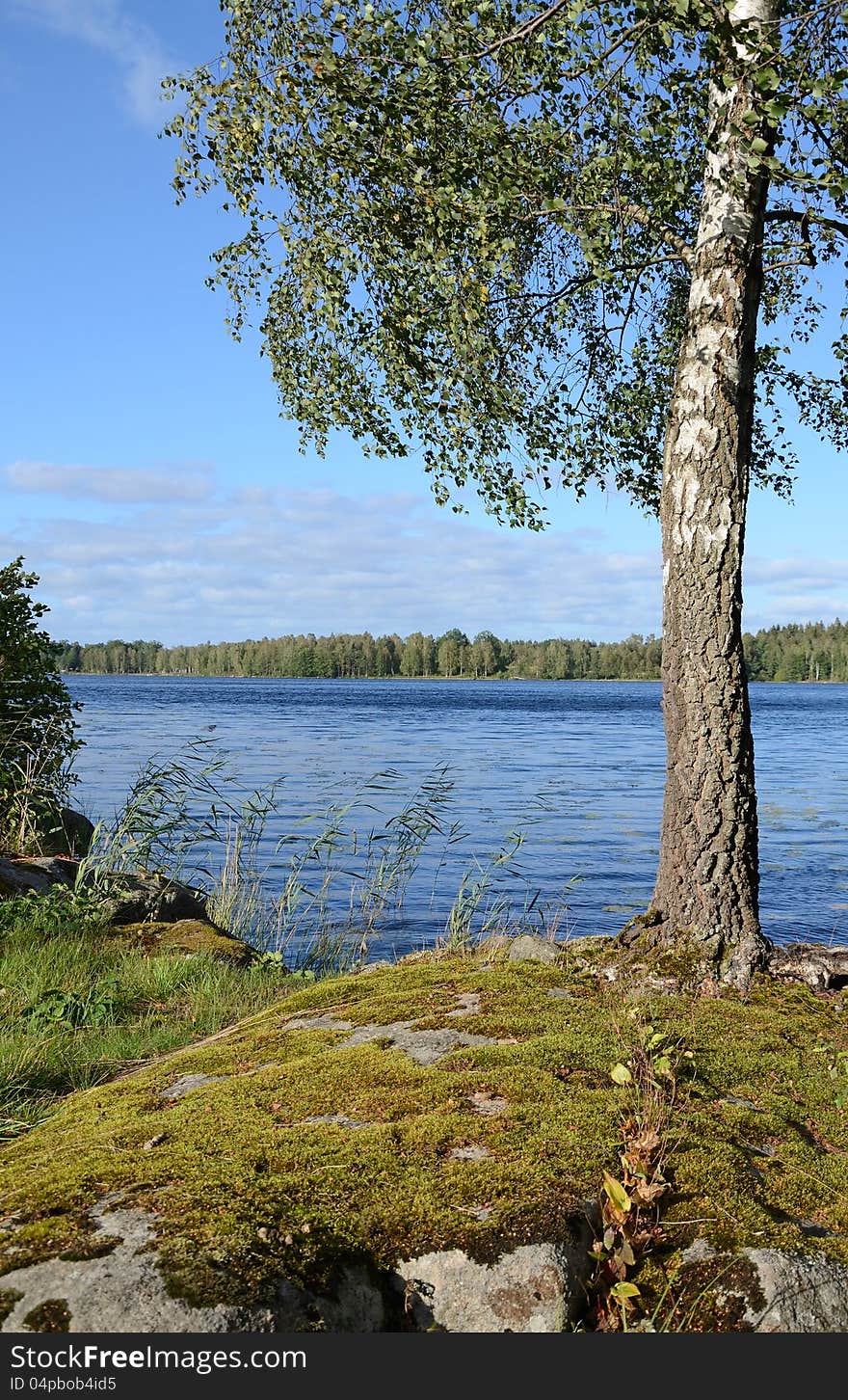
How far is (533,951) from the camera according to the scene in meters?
6.40

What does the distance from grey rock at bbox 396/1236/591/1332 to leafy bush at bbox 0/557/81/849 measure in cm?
1000

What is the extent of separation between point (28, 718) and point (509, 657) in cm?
15510

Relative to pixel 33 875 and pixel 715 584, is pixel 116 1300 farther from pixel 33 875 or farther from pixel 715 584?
pixel 33 875

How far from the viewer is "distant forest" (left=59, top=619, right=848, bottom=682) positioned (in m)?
158

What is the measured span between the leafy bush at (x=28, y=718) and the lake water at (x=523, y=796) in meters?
2.05

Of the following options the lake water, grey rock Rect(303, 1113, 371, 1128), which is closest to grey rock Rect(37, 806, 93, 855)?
the lake water

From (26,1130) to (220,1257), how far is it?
2.67 m

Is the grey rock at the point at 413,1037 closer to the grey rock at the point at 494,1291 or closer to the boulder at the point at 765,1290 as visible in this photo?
the grey rock at the point at 494,1291

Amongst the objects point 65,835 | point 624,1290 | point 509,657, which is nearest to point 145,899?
point 65,835

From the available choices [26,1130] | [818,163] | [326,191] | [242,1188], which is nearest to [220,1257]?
[242,1188]

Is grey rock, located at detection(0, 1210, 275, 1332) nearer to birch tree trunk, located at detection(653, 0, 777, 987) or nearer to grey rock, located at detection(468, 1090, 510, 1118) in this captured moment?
grey rock, located at detection(468, 1090, 510, 1118)

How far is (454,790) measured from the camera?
2398 cm

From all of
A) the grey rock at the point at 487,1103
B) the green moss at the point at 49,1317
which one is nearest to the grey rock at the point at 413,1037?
the grey rock at the point at 487,1103

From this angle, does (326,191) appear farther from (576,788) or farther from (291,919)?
(576,788)
